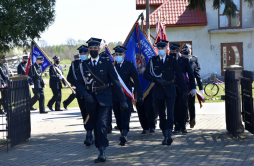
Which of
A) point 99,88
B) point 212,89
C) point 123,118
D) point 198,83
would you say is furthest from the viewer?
point 212,89

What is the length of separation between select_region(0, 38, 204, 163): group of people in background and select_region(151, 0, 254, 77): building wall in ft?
59.5

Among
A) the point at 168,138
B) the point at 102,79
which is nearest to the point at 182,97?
the point at 168,138

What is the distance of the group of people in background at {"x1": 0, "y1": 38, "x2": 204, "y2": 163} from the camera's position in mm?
6156

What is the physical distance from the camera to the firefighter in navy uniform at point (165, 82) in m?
7.23

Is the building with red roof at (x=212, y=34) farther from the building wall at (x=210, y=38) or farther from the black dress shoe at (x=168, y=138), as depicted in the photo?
the black dress shoe at (x=168, y=138)

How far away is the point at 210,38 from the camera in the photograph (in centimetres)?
2695

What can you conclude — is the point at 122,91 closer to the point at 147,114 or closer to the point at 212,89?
Result: the point at 147,114

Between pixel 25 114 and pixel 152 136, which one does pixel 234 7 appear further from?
pixel 25 114

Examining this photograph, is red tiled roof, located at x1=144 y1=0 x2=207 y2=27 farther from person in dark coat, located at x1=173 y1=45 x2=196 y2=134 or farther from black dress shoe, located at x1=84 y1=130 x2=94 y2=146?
black dress shoe, located at x1=84 y1=130 x2=94 y2=146

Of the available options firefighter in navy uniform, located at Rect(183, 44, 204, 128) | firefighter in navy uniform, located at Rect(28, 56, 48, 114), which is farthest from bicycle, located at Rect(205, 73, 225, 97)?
firefighter in navy uniform, located at Rect(183, 44, 204, 128)

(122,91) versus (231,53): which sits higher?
(231,53)

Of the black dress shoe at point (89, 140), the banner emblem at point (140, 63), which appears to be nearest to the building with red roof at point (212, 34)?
the banner emblem at point (140, 63)

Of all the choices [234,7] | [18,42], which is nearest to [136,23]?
[234,7]

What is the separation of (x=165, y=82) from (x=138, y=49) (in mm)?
2356
